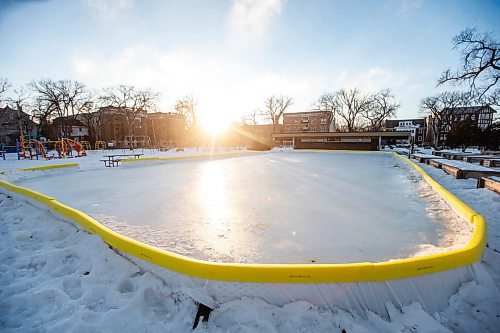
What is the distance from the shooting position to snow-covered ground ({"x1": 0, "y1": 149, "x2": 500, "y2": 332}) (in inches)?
64.6

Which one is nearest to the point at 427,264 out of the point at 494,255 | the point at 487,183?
the point at 494,255

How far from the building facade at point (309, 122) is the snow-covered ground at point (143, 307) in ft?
169

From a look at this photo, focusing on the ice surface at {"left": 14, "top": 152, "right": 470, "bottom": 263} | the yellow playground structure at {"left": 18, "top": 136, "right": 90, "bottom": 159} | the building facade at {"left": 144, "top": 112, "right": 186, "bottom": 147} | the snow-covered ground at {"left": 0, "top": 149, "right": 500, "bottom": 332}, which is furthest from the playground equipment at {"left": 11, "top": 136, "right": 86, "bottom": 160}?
the building facade at {"left": 144, "top": 112, "right": 186, "bottom": 147}

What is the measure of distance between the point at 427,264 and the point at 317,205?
8.25 feet

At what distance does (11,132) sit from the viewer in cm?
3584

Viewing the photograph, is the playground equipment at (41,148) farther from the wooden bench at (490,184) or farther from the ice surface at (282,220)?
the wooden bench at (490,184)

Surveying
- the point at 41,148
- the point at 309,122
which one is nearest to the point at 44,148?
the point at 41,148

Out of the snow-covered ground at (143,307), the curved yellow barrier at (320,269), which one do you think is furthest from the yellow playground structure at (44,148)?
the curved yellow barrier at (320,269)

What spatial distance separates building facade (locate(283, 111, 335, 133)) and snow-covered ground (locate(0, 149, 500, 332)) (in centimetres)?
5161

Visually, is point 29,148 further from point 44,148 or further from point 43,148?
point 44,148

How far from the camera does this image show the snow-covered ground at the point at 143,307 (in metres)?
1.64

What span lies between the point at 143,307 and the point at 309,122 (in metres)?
56.1

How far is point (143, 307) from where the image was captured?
186cm

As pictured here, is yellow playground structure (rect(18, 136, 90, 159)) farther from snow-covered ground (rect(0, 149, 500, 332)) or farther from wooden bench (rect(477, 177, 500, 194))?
wooden bench (rect(477, 177, 500, 194))
